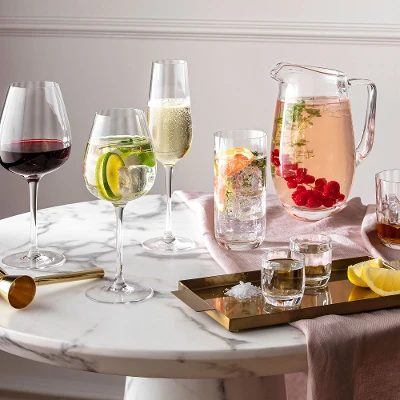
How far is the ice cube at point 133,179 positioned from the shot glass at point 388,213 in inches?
19.5

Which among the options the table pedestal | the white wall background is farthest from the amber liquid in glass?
the white wall background

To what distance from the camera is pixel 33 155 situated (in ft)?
4.26

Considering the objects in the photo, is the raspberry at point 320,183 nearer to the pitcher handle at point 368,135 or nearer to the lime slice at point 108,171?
the pitcher handle at point 368,135

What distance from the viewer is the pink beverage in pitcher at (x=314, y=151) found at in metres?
1.47

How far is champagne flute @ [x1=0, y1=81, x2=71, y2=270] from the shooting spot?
1.28 metres

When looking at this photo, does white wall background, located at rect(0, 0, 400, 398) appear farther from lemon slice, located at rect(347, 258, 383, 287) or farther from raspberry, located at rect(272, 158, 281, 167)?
lemon slice, located at rect(347, 258, 383, 287)

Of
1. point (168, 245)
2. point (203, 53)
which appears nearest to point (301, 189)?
point (168, 245)

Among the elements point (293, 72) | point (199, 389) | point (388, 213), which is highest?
point (293, 72)

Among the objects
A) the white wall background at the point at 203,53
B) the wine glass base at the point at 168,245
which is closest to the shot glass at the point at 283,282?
the wine glass base at the point at 168,245

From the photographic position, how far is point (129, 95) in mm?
2732

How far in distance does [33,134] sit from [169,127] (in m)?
0.26

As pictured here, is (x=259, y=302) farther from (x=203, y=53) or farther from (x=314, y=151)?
(x=203, y=53)

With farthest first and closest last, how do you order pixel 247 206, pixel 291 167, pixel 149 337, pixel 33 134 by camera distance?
pixel 291 167, pixel 247 206, pixel 33 134, pixel 149 337

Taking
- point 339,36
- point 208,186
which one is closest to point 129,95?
point 208,186
